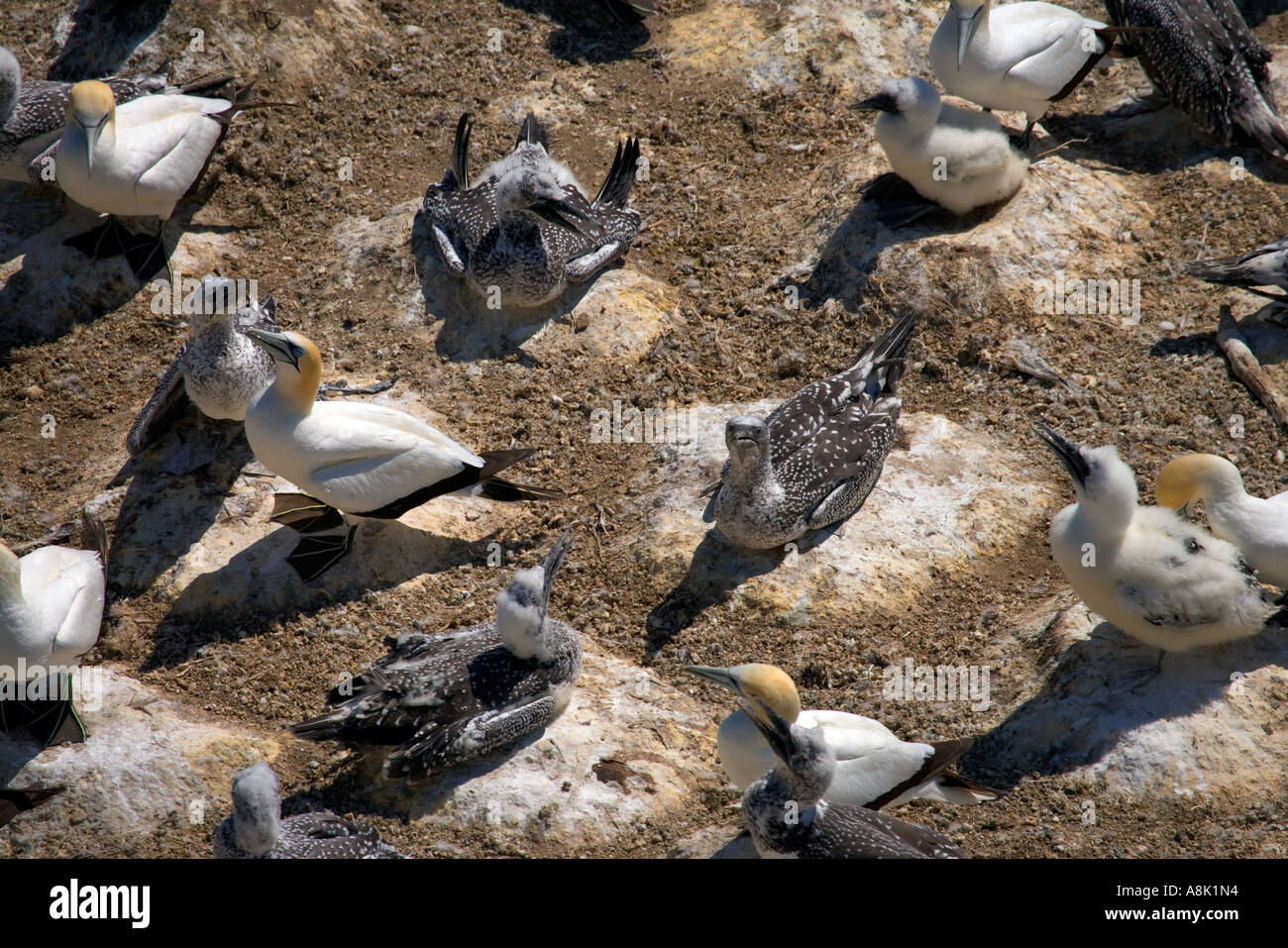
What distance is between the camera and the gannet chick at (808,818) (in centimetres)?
556

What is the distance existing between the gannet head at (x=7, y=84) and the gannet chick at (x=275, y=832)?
6.68 meters

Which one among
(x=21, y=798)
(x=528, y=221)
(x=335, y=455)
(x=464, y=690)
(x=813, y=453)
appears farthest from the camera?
(x=528, y=221)

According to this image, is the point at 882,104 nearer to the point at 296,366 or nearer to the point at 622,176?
the point at 622,176

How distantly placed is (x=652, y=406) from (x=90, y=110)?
4.70 metres

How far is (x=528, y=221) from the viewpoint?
930 cm

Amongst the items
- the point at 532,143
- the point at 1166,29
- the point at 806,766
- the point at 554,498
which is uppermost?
the point at 1166,29

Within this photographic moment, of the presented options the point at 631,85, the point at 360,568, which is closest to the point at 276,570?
the point at 360,568

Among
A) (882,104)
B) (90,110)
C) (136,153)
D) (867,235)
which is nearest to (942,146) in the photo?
(882,104)

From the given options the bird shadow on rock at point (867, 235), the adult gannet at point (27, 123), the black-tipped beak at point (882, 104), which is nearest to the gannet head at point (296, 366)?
the adult gannet at point (27, 123)

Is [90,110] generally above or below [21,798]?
above

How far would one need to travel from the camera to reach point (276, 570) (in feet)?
25.4

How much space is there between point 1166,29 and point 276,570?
27.4 ft

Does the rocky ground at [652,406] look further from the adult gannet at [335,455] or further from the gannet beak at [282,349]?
the gannet beak at [282,349]

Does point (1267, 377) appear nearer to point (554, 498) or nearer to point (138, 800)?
point (554, 498)
